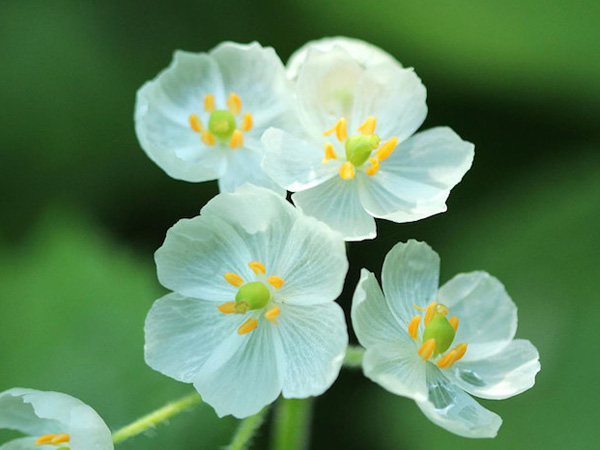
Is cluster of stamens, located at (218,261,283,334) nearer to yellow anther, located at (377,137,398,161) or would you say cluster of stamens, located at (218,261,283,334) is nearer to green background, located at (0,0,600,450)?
yellow anther, located at (377,137,398,161)

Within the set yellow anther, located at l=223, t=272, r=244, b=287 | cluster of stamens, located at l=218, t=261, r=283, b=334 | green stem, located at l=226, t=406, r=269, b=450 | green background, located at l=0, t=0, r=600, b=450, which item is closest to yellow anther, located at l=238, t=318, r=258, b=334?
cluster of stamens, located at l=218, t=261, r=283, b=334

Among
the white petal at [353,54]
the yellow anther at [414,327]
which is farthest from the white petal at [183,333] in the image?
the white petal at [353,54]

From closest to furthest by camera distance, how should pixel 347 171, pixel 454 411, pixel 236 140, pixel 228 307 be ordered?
pixel 454 411
pixel 228 307
pixel 347 171
pixel 236 140

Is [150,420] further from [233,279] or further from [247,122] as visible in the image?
[247,122]

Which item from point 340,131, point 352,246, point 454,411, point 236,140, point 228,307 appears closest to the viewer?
point 454,411

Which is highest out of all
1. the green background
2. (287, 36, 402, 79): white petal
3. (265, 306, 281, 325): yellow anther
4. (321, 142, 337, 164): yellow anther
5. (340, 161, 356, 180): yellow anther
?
(287, 36, 402, 79): white petal

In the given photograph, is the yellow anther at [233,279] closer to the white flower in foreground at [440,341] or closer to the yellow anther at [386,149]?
the white flower in foreground at [440,341]

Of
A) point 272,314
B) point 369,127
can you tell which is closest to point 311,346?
point 272,314
